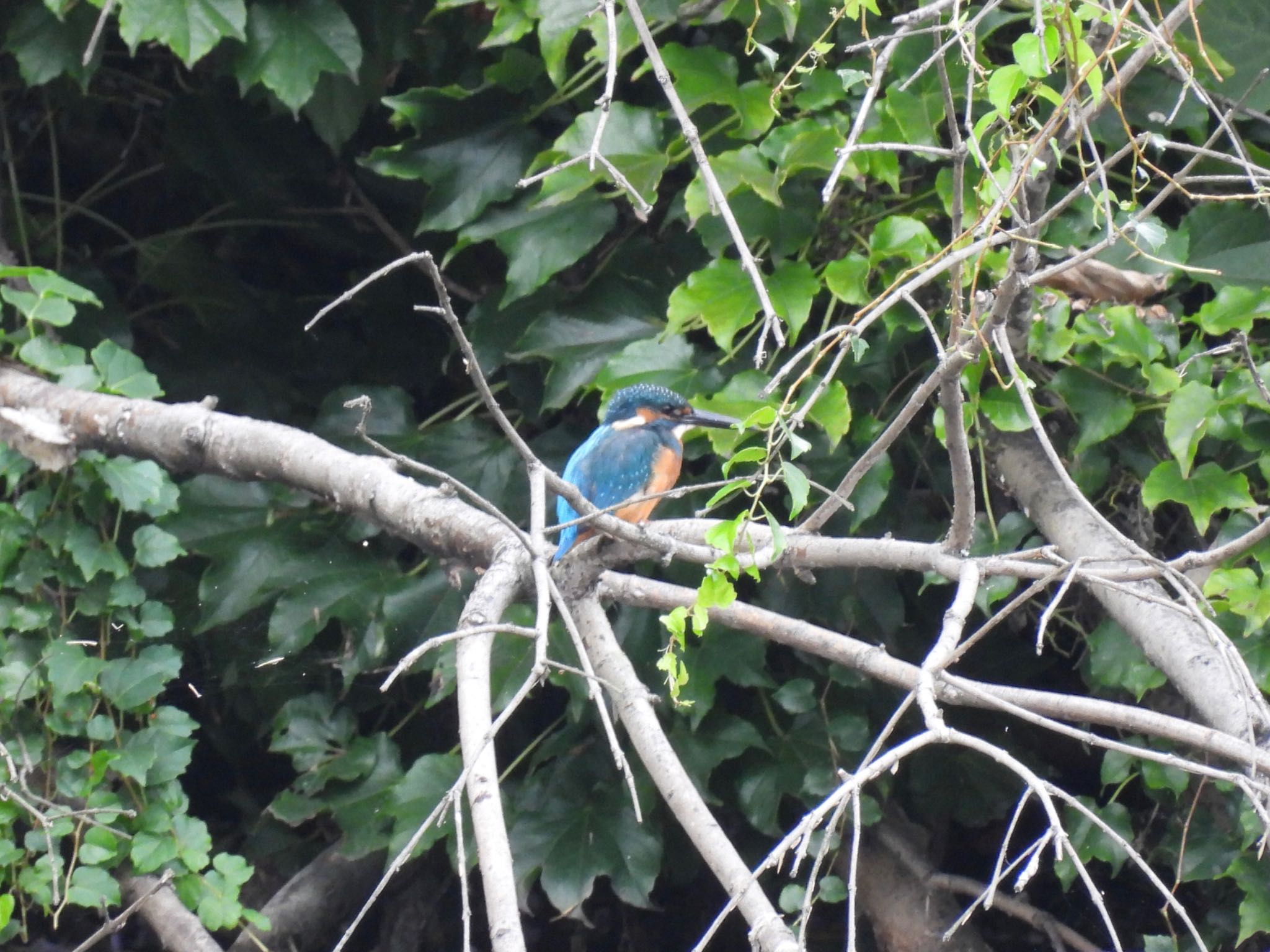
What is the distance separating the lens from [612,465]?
2387 millimetres

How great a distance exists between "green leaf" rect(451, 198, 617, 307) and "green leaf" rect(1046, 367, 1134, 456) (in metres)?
0.76

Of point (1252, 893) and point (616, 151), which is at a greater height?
point (616, 151)

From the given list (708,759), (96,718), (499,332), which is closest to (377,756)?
(96,718)

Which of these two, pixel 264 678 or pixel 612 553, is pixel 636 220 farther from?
pixel 264 678

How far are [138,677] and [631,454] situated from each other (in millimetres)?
959

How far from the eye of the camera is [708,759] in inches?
77.4

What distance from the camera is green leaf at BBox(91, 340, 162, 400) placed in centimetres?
215

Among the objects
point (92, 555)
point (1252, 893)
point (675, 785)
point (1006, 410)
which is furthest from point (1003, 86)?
point (92, 555)

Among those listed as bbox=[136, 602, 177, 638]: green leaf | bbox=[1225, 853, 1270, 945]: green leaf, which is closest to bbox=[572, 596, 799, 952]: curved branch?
bbox=[1225, 853, 1270, 945]: green leaf

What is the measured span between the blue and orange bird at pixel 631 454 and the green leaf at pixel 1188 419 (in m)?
0.91

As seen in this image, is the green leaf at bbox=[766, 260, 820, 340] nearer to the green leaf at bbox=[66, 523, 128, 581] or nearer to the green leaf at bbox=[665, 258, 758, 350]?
the green leaf at bbox=[665, 258, 758, 350]

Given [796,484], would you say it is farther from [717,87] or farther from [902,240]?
[717,87]

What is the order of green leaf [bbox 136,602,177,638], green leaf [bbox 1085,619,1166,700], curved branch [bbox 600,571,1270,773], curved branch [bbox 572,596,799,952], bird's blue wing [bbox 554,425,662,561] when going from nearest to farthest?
curved branch [bbox 572,596,799,952] → curved branch [bbox 600,571,1270,773] → green leaf [bbox 1085,619,1166,700] → green leaf [bbox 136,602,177,638] → bird's blue wing [bbox 554,425,662,561]

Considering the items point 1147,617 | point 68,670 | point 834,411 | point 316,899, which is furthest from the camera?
point 316,899
